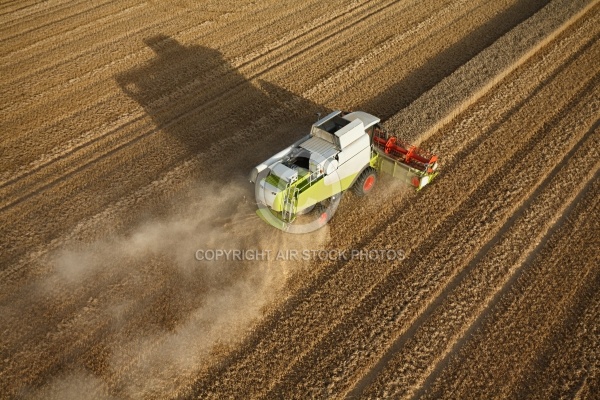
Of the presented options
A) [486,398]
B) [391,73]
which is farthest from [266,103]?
[486,398]

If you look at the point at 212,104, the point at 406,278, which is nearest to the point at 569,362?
the point at 406,278

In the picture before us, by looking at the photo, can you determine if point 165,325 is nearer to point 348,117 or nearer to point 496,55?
point 348,117

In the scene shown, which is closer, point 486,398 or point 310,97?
point 486,398

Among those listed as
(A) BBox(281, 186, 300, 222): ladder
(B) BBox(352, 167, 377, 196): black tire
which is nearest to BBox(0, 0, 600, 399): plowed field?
(B) BBox(352, 167, 377, 196): black tire

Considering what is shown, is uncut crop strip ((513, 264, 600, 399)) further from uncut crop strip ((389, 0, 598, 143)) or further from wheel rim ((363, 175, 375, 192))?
uncut crop strip ((389, 0, 598, 143))

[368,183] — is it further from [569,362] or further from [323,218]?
[569,362]

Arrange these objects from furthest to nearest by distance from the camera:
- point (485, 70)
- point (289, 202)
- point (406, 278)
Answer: point (485, 70) → point (406, 278) → point (289, 202)

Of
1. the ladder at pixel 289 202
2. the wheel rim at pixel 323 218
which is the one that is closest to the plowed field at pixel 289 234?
the wheel rim at pixel 323 218
